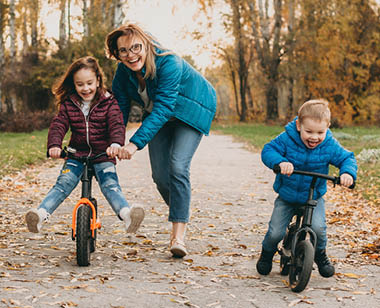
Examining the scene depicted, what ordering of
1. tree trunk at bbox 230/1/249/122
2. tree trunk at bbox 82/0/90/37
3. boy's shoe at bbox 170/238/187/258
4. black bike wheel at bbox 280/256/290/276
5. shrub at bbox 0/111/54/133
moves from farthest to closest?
tree trunk at bbox 230/1/249/122
tree trunk at bbox 82/0/90/37
shrub at bbox 0/111/54/133
boy's shoe at bbox 170/238/187/258
black bike wheel at bbox 280/256/290/276

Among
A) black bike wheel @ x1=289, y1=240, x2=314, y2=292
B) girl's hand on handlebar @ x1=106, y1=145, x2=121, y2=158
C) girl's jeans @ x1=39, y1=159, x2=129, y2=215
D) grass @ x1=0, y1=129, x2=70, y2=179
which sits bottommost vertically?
grass @ x1=0, y1=129, x2=70, y2=179

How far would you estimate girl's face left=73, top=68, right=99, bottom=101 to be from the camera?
4770 mm

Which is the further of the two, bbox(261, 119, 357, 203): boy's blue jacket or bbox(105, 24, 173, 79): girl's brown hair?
bbox(105, 24, 173, 79): girl's brown hair

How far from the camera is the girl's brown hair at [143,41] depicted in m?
4.65

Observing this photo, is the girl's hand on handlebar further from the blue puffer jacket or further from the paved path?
the paved path

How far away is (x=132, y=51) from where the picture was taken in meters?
4.65

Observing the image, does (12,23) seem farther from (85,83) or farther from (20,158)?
(85,83)

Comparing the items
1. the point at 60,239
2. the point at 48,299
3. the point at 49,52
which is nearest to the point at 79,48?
the point at 49,52

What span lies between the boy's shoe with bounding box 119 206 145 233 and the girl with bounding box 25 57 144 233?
2 cm

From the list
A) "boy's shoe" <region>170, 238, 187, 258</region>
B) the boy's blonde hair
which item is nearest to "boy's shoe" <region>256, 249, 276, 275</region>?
"boy's shoe" <region>170, 238, 187, 258</region>

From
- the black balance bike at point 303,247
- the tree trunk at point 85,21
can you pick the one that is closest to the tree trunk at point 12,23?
the tree trunk at point 85,21

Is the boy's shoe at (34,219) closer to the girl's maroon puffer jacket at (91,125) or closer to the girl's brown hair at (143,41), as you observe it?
the girl's maroon puffer jacket at (91,125)

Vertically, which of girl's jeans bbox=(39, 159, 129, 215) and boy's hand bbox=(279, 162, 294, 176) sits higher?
boy's hand bbox=(279, 162, 294, 176)

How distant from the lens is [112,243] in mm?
5555
